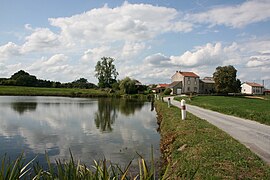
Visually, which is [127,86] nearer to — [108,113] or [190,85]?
[190,85]

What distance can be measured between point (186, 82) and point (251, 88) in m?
35.8

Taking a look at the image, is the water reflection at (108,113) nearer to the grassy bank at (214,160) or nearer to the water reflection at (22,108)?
the water reflection at (22,108)

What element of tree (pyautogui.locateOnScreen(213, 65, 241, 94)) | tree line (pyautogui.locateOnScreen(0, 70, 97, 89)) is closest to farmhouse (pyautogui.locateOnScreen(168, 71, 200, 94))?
tree (pyautogui.locateOnScreen(213, 65, 241, 94))

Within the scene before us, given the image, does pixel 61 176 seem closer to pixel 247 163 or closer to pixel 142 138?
pixel 247 163

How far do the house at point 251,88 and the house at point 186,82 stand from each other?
97.9 feet

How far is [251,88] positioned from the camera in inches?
4151

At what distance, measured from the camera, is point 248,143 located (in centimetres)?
918

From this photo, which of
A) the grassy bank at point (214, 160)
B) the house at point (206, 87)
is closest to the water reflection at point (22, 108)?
the grassy bank at point (214, 160)

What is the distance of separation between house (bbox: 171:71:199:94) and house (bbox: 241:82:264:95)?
1175 inches

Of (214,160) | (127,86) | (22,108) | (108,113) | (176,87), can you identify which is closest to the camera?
(214,160)

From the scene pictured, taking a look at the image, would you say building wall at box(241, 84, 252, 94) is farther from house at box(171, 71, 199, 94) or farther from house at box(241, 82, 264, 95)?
house at box(171, 71, 199, 94)

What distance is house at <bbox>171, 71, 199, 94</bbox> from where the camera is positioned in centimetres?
8436

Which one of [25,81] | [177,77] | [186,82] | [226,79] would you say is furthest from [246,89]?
[25,81]

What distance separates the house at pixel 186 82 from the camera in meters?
84.4
